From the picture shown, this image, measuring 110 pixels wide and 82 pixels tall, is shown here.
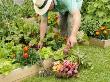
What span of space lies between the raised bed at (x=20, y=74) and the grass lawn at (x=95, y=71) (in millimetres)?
79

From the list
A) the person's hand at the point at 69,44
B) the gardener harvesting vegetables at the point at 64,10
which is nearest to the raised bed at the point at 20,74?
the person's hand at the point at 69,44

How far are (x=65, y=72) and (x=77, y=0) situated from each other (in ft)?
3.84

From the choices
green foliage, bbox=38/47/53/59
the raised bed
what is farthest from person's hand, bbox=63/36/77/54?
the raised bed

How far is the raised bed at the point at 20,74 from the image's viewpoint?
17.8 ft

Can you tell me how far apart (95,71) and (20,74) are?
112 cm

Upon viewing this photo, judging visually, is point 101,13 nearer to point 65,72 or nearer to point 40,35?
point 40,35

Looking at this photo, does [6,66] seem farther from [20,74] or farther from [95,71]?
[95,71]

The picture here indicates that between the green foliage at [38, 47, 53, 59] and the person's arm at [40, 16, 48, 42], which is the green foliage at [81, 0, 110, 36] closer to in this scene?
the person's arm at [40, 16, 48, 42]

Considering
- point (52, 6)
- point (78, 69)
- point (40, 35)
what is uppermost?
point (52, 6)

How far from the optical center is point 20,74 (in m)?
5.57

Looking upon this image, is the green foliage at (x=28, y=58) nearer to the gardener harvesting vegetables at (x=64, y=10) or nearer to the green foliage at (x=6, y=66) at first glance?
the green foliage at (x=6, y=66)

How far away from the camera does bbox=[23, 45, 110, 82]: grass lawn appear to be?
223 inches

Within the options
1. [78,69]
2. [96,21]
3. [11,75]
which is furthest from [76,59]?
[96,21]

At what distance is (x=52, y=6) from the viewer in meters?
5.94
